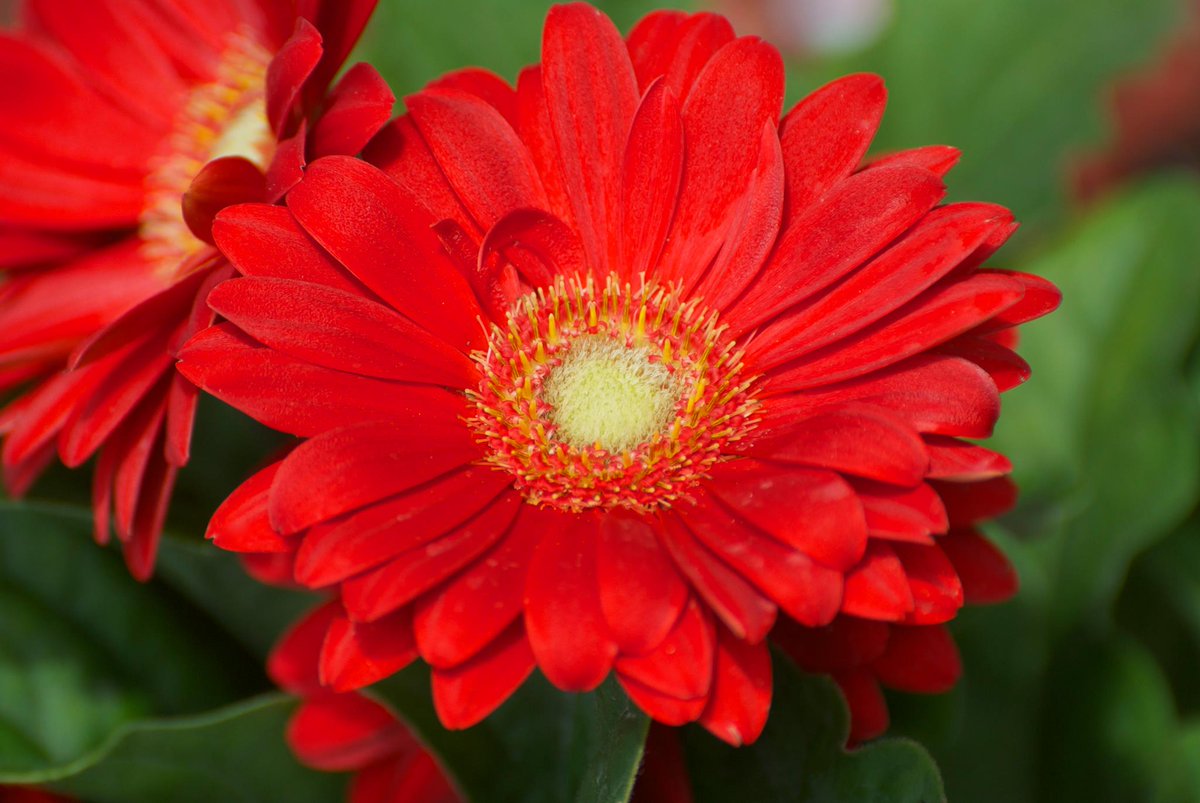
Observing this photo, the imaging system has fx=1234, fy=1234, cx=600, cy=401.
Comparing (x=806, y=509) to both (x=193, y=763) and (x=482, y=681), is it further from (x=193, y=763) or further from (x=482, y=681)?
(x=193, y=763)

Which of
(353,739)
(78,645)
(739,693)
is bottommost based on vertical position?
(78,645)

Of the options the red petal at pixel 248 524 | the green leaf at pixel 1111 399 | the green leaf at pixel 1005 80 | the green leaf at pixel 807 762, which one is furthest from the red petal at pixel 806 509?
the green leaf at pixel 1005 80

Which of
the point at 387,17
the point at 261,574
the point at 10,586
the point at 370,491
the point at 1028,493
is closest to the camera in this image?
the point at 370,491

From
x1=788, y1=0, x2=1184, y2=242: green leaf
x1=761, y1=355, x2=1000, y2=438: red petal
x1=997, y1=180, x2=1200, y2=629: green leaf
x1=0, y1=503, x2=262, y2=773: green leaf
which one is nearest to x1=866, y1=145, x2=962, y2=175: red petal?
x1=761, y1=355, x2=1000, y2=438: red petal

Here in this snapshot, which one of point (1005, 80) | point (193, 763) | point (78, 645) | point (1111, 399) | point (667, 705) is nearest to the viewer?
point (667, 705)

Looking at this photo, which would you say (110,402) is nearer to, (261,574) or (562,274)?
(261,574)

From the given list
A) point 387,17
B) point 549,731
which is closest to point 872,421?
point 549,731

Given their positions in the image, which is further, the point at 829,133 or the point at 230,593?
the point at 230,593

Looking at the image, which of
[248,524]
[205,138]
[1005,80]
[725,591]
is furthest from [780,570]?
[1005,80]
